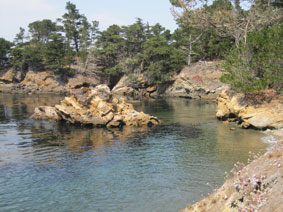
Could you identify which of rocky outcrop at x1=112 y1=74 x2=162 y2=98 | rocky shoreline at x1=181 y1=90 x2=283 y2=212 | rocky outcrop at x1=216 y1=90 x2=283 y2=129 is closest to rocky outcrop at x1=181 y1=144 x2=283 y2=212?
rocky shoreline at x1=181 y1=90 x2=283 y2=212

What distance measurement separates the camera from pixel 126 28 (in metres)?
87.3

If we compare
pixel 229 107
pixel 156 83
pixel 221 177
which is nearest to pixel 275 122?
pixel 229 107

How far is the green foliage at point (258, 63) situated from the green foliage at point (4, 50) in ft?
275

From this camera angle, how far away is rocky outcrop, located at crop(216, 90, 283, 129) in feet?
96.4

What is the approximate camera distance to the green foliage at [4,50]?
98.2 meters

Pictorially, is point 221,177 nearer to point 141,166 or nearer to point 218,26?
point 141,166

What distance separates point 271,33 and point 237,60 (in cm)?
461

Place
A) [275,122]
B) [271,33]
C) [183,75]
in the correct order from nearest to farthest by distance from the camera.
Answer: [275,122], [271,33], [183,75]

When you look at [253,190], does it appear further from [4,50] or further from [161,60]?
[4,50]

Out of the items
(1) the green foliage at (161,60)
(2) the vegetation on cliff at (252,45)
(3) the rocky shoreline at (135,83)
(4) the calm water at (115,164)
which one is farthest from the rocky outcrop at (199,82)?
(4) the calm water at (115,164)

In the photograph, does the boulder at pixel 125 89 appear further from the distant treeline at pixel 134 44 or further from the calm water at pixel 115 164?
the calm water at pixel 115 164

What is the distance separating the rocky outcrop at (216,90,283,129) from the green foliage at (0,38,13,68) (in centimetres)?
8524

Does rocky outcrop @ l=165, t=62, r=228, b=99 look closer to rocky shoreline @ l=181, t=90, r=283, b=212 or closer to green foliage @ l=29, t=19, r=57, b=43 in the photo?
green foliage @ l=29, t=19, r=57, b=43

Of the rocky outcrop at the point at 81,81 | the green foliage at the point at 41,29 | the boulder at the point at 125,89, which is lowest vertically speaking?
the boulder at the point at 125,89
